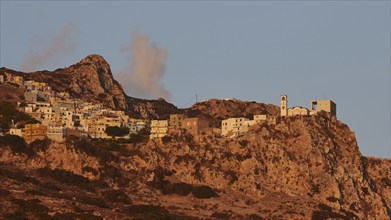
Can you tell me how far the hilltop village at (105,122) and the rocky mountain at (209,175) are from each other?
3.95 m

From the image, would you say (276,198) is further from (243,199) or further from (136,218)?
(136,218)

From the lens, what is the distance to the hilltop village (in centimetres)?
16961

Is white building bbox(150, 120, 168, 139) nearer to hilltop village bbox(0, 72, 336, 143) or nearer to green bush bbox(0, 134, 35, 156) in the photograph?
hilltop village bbox(0, 72, 336, 143)

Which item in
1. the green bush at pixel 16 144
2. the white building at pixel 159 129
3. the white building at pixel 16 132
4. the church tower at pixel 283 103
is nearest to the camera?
the green bush at pixel 16 144

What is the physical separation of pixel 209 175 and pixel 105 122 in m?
33.6

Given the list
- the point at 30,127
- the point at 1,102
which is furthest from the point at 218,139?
the point at 1,102

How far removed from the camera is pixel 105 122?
188125mm

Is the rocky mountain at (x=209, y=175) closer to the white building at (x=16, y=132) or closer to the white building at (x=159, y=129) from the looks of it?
the white building at (x=16, y=132)

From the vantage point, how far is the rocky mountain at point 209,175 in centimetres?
15225

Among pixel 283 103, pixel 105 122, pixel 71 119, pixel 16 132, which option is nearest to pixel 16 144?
pixel 16 132

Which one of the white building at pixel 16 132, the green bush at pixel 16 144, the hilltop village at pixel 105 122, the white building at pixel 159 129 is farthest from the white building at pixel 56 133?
the white building at pixel 159 129

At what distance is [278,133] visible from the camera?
567 feet

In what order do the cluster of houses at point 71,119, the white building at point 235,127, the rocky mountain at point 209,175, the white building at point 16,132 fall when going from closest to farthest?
the rocky mountain at point 209,175 → the white building at point 16,132 → the cluster of houses at point 71,119 → the white building at point 235,127

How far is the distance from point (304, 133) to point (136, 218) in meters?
45.1
